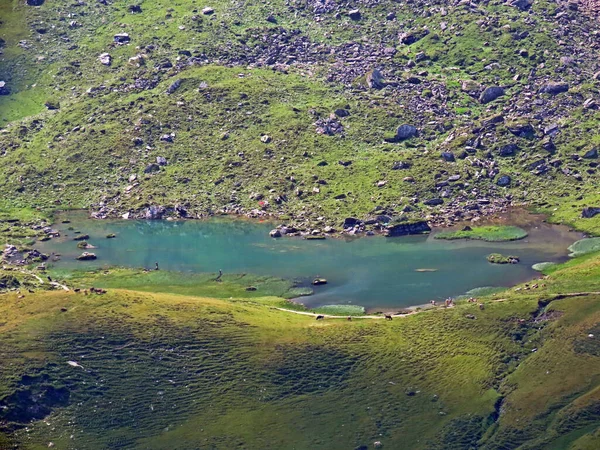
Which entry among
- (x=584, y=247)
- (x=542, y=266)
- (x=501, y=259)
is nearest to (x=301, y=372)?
(x=542, y=266)

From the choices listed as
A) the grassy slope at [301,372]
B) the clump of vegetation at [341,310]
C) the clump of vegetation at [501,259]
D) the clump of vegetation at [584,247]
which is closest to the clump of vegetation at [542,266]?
the clump of vegetation at [501,259]

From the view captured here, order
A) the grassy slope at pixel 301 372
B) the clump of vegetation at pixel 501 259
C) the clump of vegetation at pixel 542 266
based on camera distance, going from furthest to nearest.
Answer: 1. the clump of vegetation at pixel 501 259
2. the clump of vegetation at pixel 542 266
3. the grassy slope at pixel 301 372

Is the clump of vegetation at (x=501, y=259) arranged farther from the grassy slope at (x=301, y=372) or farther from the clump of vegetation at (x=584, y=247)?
the grassy slope at (x=301, y=372)

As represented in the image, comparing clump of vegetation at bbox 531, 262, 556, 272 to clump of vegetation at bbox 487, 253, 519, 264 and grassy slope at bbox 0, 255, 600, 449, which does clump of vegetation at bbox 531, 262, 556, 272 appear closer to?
clump of vegetation at bbox 487, 253, 519, 264

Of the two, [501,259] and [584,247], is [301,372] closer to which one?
[501,259]

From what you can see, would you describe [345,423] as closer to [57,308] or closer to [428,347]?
[428,347]

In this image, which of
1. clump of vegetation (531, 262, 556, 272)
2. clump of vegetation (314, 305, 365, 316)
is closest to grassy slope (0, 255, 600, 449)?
clump of vegetation (314, 305, 365, 316)
